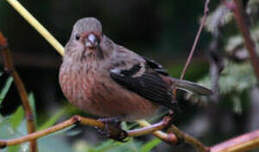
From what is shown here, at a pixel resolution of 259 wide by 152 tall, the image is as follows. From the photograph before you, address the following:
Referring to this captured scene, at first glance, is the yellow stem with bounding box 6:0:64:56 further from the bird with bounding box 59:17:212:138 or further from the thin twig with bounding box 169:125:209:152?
the thin twig with bounding box 169:125:209:152

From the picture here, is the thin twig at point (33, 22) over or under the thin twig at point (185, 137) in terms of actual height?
over

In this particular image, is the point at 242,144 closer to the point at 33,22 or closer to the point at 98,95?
the point at 98,95

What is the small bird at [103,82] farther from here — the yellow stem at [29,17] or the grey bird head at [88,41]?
the yellow stem at [29,17]

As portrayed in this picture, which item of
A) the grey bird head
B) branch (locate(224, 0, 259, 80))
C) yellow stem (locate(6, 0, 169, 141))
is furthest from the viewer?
the grey bird head

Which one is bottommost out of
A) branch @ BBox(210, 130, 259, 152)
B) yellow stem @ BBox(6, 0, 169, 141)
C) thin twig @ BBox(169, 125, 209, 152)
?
branch @ BBox(210, 130, 259, 152)

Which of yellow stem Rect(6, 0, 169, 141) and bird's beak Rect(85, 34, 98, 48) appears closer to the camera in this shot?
yellow stem Rect(6, 0, 169, 141)

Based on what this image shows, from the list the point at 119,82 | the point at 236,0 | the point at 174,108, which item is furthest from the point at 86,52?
the point at 236,0

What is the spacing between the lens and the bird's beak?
2926 millimetres

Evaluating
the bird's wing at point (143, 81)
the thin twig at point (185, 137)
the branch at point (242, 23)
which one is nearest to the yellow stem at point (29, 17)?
the bird's wing at point (143, 81)

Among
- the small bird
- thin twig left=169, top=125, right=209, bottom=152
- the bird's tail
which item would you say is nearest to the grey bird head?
the small bird

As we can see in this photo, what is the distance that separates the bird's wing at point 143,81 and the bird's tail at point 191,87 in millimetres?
100

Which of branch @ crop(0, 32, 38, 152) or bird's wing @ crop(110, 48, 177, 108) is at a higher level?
branch @ crop(0, 32, 38, 152)

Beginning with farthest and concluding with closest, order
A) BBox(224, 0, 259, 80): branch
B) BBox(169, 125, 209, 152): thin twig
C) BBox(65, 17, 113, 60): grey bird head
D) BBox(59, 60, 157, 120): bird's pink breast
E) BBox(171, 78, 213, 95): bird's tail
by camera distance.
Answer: BBox(171, 78, 213, 95): bird's tail < BBox(59, 60, 157, 120): bird's pink breast < BBox(65, 17, 113, 60): grey bird head < BBox(169, 125, 209, 152): thin twig < BBox(224, 0, 259, 80): branch

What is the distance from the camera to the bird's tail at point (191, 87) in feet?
11.1
